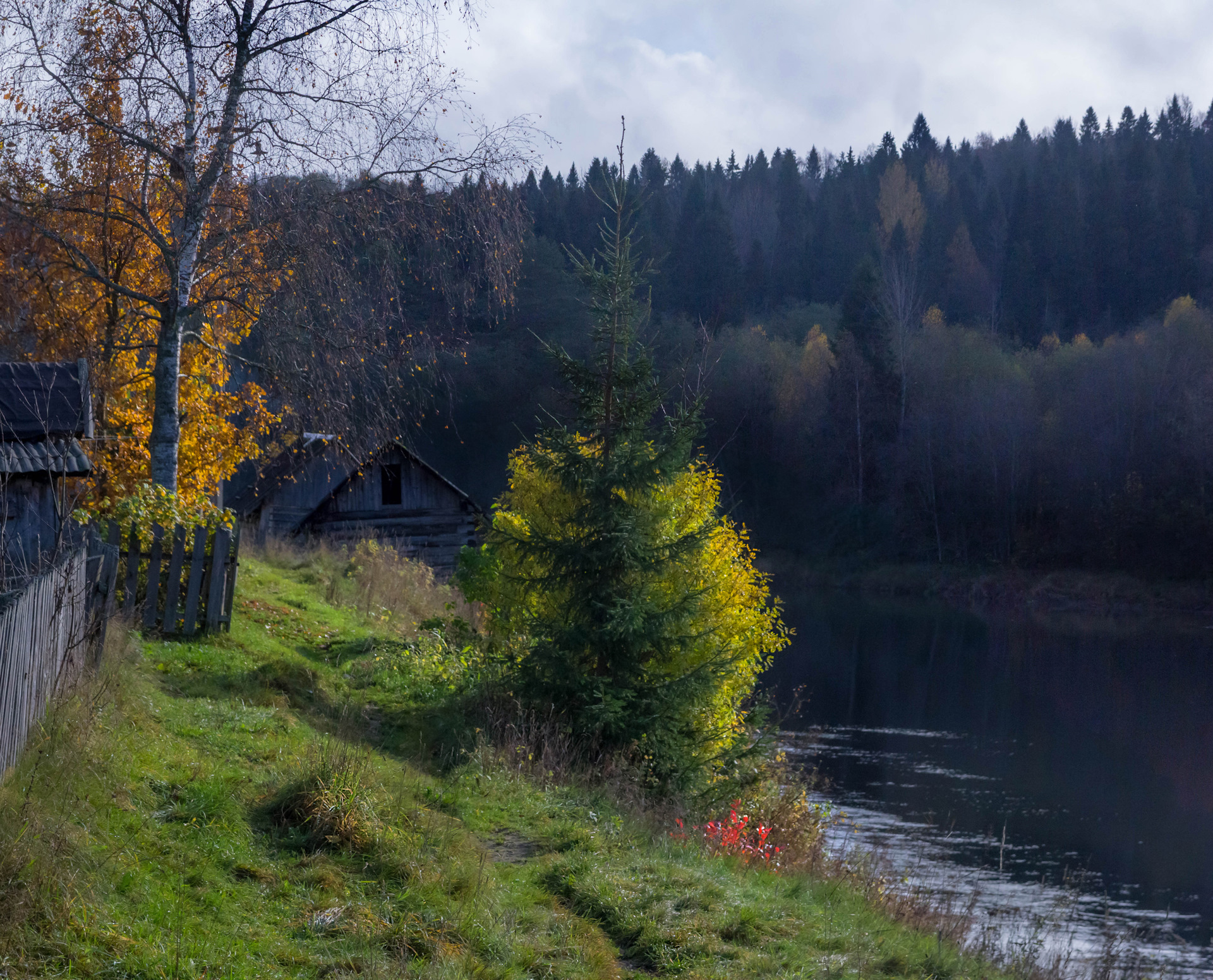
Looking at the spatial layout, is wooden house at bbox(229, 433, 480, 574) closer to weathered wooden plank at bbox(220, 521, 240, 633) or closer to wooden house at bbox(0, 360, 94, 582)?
weathered wooden plank at bbox(220, 521, 240, 633)

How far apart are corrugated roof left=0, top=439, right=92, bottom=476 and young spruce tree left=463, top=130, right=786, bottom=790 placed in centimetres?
416

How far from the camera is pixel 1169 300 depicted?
68875 millimetres

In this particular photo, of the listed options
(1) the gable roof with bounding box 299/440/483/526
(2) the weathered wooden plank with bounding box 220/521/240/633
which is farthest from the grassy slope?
(1) the gable roof with bounding box 299/440/483/526

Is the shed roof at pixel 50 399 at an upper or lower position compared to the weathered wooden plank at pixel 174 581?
upper

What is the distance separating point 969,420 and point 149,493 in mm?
53669

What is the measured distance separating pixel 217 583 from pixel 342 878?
6.25 m

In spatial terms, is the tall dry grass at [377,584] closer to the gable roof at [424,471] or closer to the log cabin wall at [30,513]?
the gable roof at [424,471]

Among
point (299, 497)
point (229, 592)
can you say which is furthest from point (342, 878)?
point (299, 497)

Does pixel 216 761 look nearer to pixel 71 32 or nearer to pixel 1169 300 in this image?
pixel 71 32

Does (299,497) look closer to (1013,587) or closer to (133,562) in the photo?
(133,562)

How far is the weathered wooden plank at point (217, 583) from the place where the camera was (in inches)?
443

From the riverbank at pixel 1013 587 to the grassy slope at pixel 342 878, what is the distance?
4206cm

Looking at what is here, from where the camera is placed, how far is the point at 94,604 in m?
8.27

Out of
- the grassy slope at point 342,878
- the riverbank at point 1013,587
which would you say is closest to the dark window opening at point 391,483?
the grassy slope at point 342,878
